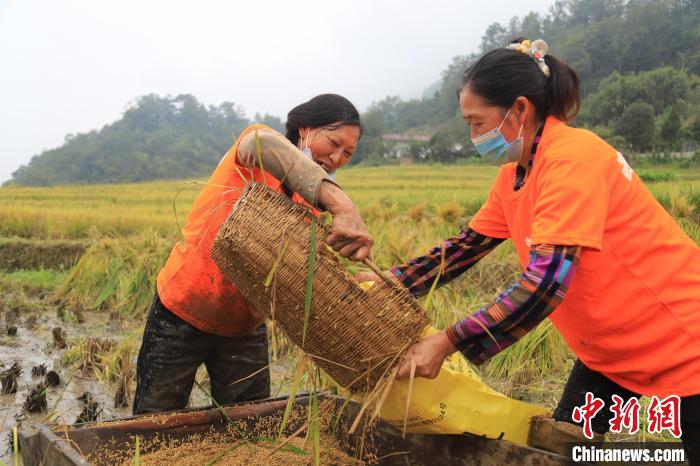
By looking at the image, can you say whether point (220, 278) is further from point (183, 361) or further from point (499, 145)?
point (499, 145)

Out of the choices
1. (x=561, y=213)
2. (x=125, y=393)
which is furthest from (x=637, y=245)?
(x=125, y=393)

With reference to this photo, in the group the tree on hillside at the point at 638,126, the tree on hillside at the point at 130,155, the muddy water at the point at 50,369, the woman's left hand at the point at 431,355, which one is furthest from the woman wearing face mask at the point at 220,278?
the tree on hillside at the point at 130,155

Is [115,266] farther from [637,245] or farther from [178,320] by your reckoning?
[637,245]

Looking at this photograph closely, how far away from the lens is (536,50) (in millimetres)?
1721

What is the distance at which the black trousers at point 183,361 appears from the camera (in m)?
2.17

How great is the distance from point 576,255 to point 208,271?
1170 millimetres

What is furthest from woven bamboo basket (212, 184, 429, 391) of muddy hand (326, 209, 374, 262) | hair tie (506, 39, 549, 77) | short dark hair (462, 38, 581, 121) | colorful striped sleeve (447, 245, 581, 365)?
hair tie (506, 39, 549, 77)

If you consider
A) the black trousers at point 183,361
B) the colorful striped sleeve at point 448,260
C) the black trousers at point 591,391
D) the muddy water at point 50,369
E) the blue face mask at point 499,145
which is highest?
the blue face mask at point 499,145

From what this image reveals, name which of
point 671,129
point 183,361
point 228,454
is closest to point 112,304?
point 183,361

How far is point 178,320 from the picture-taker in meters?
2.15

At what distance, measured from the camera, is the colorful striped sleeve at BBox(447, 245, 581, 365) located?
1442 millimetres

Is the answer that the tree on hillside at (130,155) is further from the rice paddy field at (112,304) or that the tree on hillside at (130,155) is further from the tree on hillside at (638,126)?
the rice paddy field at (112,304)

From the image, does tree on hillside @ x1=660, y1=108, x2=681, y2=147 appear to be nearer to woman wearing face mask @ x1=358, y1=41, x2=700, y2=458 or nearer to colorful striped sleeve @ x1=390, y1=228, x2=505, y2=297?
colorful striped sleeve @ x1=390, y1=228, x2=505, y2=297

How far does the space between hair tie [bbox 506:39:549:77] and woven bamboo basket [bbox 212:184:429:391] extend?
71 centimetres
